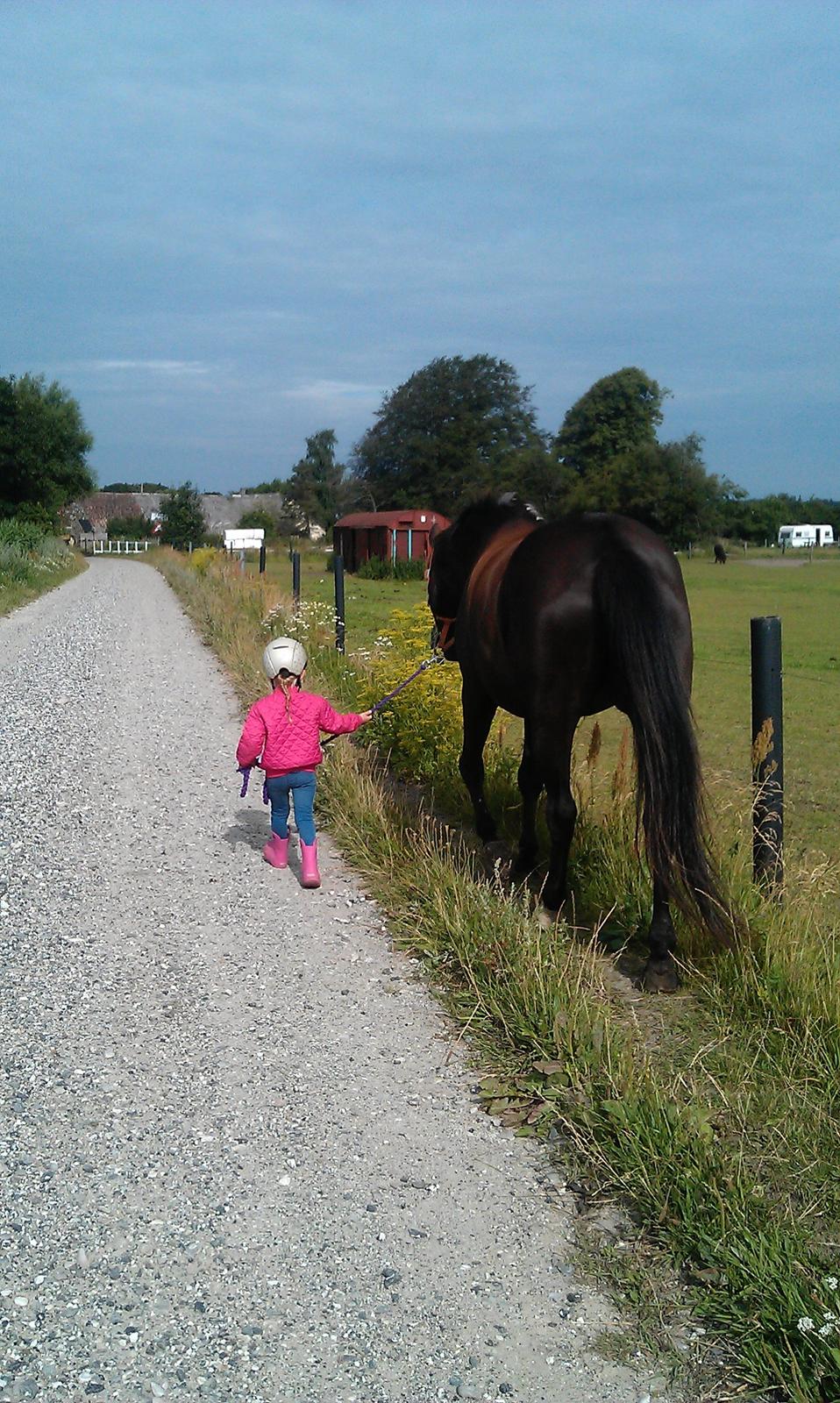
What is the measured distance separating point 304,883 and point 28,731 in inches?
211

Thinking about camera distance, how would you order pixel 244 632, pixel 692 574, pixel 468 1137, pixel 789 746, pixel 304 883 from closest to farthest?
1. pixel 468 1137
2. pixel 304 883
3. pixel 789 746
4. pixel 244 632
5. pixel 692 574

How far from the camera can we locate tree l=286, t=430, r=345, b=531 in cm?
10994

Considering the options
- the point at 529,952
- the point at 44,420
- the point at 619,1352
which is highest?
the point at 44,420

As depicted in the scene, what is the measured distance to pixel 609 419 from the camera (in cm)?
6681

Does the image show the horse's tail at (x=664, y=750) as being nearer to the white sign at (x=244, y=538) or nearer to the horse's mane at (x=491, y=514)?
the horse's mane at (x=491, y=514)

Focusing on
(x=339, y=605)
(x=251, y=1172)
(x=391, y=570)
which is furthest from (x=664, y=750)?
(x=391, y=570)

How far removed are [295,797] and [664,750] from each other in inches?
94.8

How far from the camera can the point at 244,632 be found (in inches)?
642

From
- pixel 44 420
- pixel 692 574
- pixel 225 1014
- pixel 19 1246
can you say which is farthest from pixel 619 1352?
pixel 44 420

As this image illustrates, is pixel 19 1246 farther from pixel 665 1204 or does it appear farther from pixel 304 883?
pixel 304 883

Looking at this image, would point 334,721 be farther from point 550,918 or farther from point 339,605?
point 339,605

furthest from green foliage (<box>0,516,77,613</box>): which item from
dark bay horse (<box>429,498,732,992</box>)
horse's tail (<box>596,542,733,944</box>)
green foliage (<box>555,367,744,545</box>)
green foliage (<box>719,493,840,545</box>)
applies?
green foliage (<box>719,493,840,545</box>)

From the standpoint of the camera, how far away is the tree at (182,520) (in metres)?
85.2

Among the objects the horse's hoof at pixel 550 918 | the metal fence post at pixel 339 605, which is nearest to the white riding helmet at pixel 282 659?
the horse's hoof at pixel 550 918
